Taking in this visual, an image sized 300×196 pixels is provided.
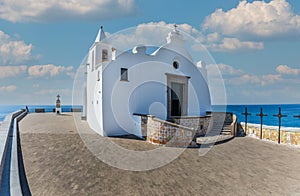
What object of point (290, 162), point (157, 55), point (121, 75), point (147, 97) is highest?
point (157, 55)

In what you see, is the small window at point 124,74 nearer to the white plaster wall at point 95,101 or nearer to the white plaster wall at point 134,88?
the white plaster wall at point 134,88

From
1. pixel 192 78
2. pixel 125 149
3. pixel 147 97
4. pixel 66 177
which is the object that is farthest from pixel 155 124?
pixel 192 78

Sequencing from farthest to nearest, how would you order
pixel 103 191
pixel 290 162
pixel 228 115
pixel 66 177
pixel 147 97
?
pixel 228 115 → pixel 147 97 → pixel 290 162 → pixel 66 177 → pixel 103 191

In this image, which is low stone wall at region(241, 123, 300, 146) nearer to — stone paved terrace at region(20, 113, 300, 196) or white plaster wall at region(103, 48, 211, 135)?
stone paved terrace at region(20, 113, 300, 196)

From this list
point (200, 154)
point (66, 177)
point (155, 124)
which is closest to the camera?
point (66, 177)

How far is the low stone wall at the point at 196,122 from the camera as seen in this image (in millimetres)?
12150

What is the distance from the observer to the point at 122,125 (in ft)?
36.4

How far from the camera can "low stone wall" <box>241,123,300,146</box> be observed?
32.5 ft

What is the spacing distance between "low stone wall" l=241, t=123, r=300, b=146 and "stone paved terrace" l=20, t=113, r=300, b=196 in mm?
1716

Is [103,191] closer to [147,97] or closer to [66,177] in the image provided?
[66,177]

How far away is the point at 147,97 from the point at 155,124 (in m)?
3.07

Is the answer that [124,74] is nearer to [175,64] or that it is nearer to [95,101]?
[95,101]

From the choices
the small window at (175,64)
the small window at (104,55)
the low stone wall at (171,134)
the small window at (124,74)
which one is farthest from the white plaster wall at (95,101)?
the small window at (175,64)

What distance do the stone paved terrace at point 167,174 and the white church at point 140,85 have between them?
2947 mm
